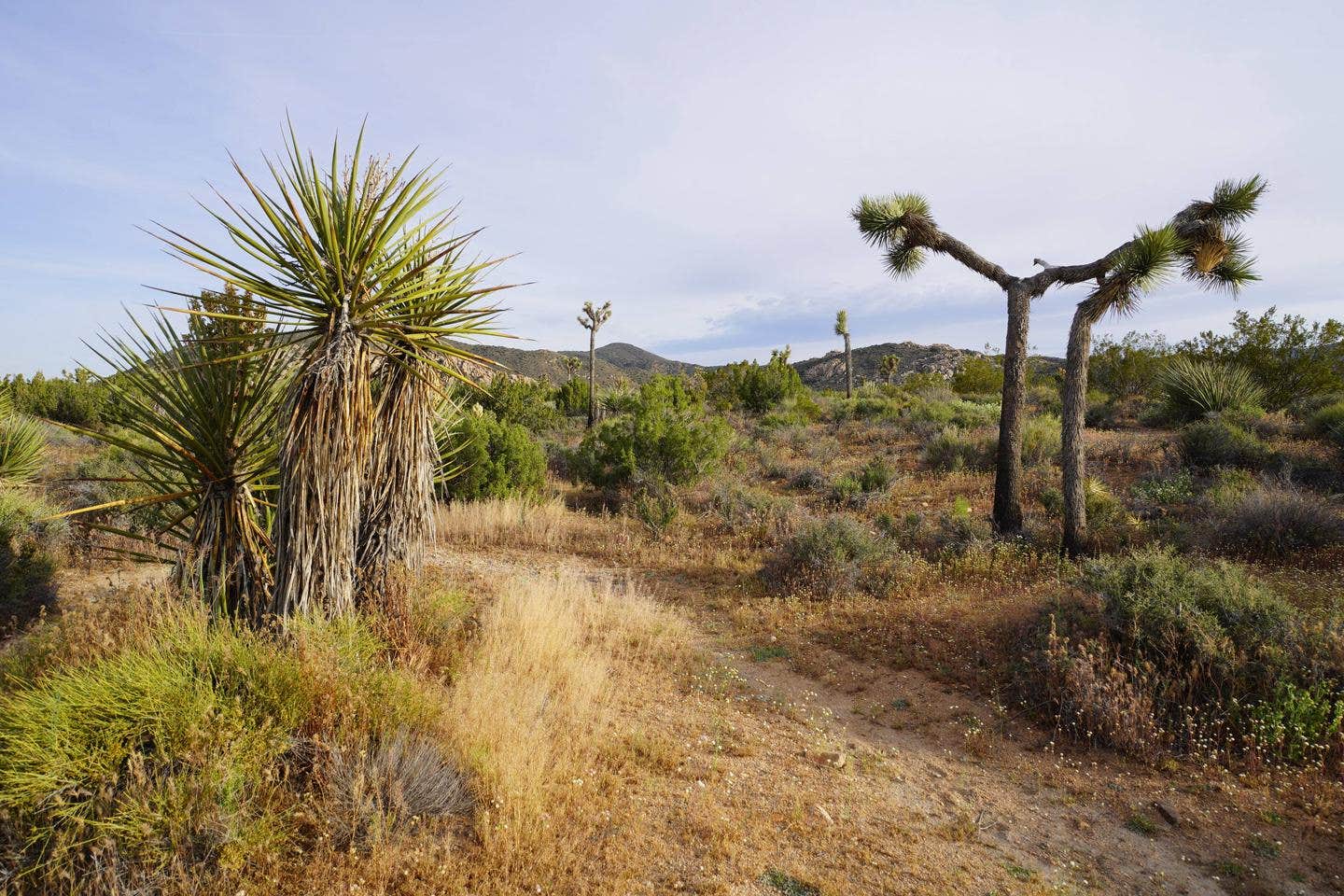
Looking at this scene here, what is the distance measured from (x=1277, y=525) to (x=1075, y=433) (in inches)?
103

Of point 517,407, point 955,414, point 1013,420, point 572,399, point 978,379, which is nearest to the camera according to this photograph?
point 1013,420

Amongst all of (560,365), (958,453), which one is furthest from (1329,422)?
(560,365)

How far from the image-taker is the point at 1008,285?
35.2 ft

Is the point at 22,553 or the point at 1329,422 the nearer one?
the point at 22,553

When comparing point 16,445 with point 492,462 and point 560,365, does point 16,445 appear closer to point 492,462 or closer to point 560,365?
point 492,462

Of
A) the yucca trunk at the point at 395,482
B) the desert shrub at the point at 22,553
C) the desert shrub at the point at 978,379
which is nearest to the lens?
the yucca trunk at the point at 395,482

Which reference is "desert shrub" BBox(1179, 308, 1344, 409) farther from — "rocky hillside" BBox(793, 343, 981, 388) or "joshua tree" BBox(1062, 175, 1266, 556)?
"rocky hillside" BBox(793, 343, 981, 388)

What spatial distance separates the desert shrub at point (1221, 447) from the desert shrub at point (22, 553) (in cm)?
1867

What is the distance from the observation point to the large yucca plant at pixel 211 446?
187 inches

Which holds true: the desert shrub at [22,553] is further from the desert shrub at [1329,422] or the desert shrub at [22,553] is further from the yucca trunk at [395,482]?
the desert shrub at [1329,422]

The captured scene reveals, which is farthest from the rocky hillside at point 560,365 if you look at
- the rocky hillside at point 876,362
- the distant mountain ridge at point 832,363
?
the rocky hillside at point 876,362

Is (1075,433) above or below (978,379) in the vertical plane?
below

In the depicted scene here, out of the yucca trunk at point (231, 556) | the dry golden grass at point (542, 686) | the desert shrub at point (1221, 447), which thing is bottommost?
the dry golden grass at point (542, 686)

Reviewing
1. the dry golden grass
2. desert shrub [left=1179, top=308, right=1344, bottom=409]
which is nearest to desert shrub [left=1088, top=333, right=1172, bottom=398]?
desert shrub [left=1179, top=308, right=1344, bottom=409]
